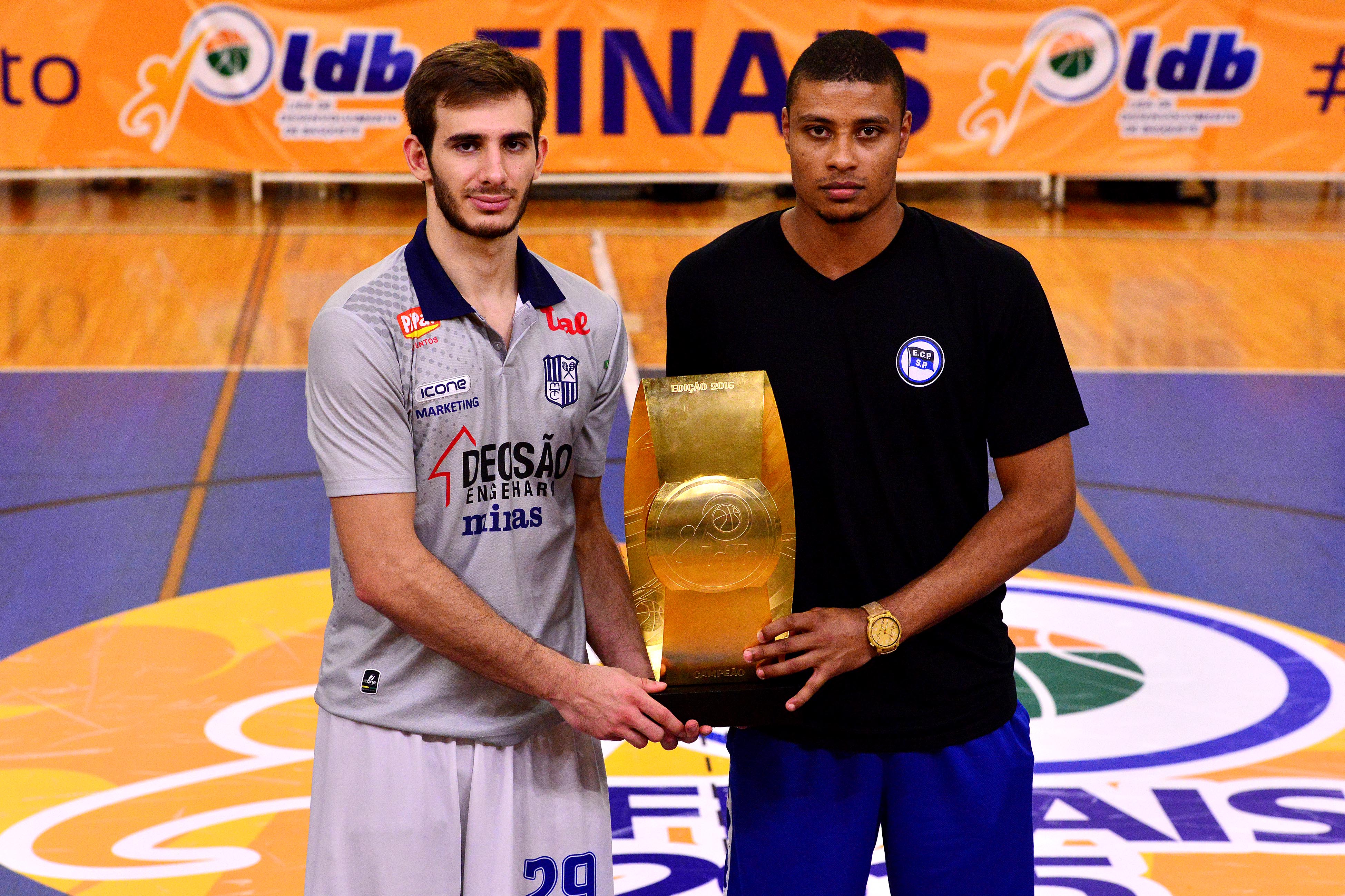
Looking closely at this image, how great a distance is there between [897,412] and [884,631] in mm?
372

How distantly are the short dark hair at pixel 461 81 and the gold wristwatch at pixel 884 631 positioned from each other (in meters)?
0.96

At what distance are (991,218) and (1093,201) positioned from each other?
5.32 feet

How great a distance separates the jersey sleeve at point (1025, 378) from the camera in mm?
2557

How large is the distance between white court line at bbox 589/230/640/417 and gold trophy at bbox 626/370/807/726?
513cm

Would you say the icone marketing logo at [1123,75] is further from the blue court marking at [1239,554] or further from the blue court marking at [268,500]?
the blue court marking at [1239,554]

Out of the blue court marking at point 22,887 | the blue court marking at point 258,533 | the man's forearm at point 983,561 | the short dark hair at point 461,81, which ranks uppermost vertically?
the short dark hair at point 461,81

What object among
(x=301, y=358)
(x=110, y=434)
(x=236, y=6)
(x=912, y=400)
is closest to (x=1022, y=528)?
(x=912, y=400)

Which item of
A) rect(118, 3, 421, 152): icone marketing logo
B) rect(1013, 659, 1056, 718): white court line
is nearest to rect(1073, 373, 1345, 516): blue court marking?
rect(1013, 659, 1056, 718): white court line

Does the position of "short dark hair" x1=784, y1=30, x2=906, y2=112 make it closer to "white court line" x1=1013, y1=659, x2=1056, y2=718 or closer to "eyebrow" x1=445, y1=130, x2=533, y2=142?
"eyebrow" x1=445, y1=130, x2=533, y2=142

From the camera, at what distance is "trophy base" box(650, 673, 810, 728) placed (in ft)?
8.20

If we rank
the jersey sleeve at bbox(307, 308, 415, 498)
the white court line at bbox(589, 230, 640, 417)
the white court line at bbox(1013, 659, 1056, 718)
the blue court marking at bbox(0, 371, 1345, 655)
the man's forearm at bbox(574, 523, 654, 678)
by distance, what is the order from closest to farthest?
1. the jersey sleeve at bbox(307, 308, 415, 498)
2. the man's forearm at bbox(574, 523, 654, 678)
3. the white court line at bbox(1013, 659, 1056, 718)
4. the blue court marking at bbox(0, 371, 1345, 655)
5. the white court line at bbox(589, 230, 640, 417)

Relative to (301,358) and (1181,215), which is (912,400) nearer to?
(301,358)

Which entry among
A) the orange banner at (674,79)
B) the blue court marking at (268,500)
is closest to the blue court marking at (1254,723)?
the blue court marking at (268,500)

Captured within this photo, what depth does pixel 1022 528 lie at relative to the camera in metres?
2.55
